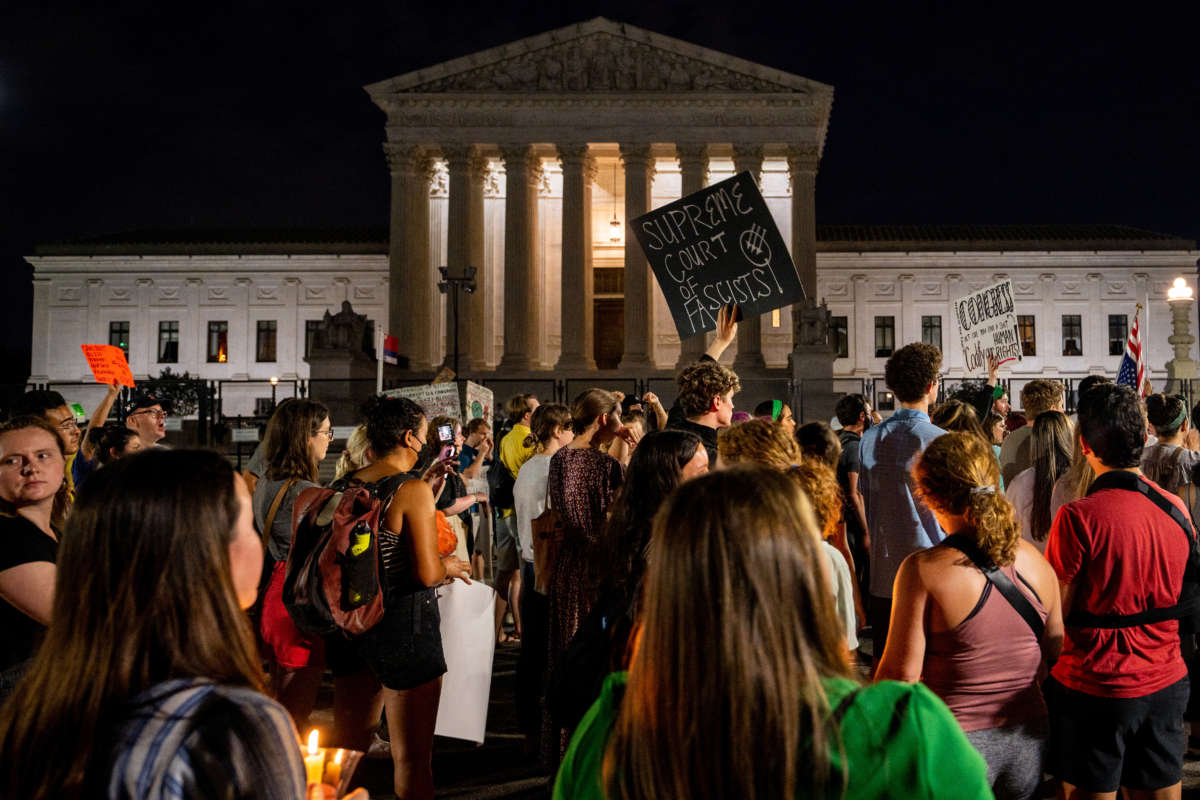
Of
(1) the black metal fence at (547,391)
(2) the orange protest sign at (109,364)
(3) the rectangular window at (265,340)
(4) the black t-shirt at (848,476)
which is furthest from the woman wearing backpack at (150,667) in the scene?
(3) the rectangular window at (265,340)

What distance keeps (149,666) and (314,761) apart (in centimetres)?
42

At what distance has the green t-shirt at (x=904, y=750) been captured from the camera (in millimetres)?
1483

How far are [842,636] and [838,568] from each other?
2.23m

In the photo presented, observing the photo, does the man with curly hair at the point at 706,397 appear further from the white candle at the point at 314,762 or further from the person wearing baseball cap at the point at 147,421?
the person wearing baseball cap at the point at 147,421

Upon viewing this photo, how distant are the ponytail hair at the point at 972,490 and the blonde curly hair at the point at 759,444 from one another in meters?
0.93

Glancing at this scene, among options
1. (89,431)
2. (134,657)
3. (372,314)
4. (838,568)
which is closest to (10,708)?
(134,657)

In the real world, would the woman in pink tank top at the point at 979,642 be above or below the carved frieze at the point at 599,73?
below

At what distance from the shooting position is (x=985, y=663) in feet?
9.12

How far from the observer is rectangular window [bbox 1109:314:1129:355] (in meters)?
48.1

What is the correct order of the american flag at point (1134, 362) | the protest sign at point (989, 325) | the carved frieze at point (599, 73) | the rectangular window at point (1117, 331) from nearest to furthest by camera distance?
the american flag at point (1134, 362)
the protest sign at point (989, 325)
the carved frieze at point (599, 73)
the rectangular window at point (1117, 331)

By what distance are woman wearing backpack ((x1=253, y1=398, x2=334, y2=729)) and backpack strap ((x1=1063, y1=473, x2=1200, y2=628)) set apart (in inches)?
134

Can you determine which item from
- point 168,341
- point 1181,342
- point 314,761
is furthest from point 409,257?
point 314,761

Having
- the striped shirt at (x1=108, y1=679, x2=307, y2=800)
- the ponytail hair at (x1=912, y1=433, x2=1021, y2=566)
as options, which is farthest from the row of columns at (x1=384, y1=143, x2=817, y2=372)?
the striped shirt at (x1=108, y1=679, x2=307, y2=800)

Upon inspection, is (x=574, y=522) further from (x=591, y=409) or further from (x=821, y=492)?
(x=821, y=492)
